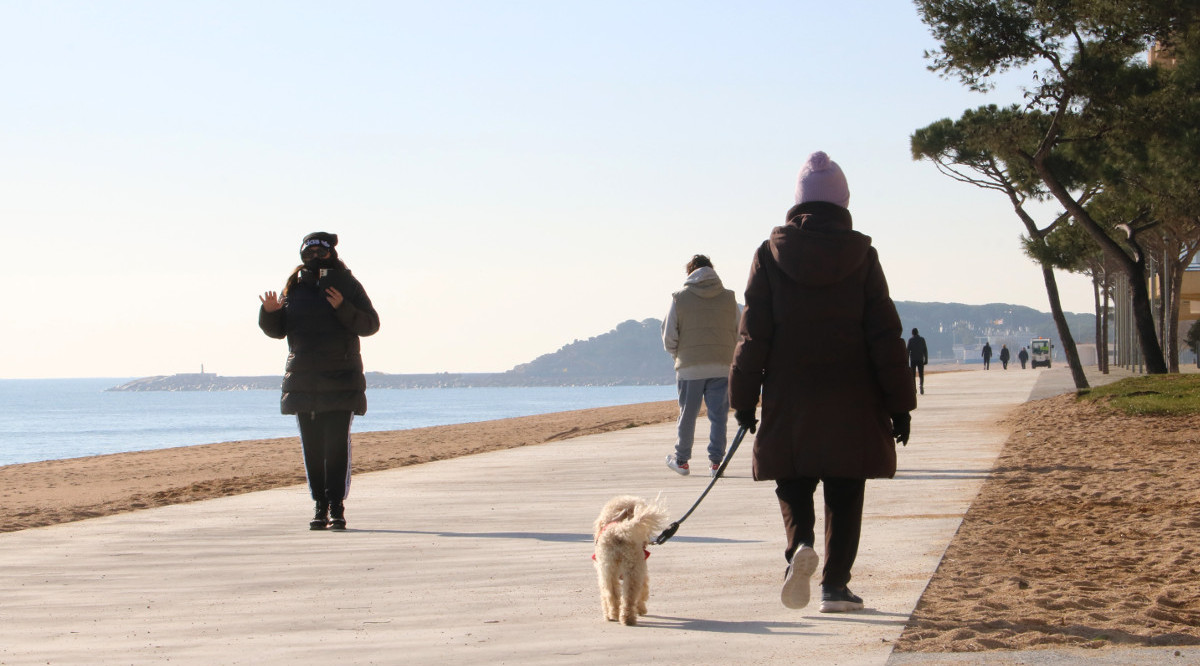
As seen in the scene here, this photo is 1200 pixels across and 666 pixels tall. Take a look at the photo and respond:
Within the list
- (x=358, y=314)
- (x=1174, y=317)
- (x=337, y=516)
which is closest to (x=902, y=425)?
(x=358, y=314)

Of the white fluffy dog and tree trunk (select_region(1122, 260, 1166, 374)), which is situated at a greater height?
tree trunk (select_region(1122, 260, 1166, 374))

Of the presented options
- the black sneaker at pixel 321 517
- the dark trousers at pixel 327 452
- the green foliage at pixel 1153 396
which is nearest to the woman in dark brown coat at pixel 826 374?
the dark trousers at pixel 327 452

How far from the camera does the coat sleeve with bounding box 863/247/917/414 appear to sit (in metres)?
4.70

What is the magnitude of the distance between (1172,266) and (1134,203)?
14.7m

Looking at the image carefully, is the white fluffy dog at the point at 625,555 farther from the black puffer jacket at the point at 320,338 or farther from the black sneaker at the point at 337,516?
the black sneaker at the point at 337,516

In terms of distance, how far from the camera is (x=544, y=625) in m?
4.82

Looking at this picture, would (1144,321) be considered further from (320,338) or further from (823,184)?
(823,184)

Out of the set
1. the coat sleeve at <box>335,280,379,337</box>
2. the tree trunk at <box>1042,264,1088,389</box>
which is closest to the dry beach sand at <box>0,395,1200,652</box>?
the coat sleeve at <box>335,280,379,337</box>

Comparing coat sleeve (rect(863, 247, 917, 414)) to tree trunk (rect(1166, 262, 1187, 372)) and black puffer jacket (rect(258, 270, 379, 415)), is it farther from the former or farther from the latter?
tree trunk (rect(1166, 262, 1187, 372))

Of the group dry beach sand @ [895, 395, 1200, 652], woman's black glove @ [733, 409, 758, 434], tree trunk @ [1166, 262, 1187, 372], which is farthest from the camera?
tree trunk @ [1166, 262, 1187, 372]

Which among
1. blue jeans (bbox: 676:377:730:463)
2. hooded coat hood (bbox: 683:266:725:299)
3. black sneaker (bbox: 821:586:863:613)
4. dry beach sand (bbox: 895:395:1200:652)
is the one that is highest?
hooded coat hood (bbox: 683:266:725:299)

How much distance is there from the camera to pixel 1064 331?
29453 mm

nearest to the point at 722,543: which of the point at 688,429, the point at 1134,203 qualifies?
the point at 688,429

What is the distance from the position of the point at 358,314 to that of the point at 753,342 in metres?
3.56
